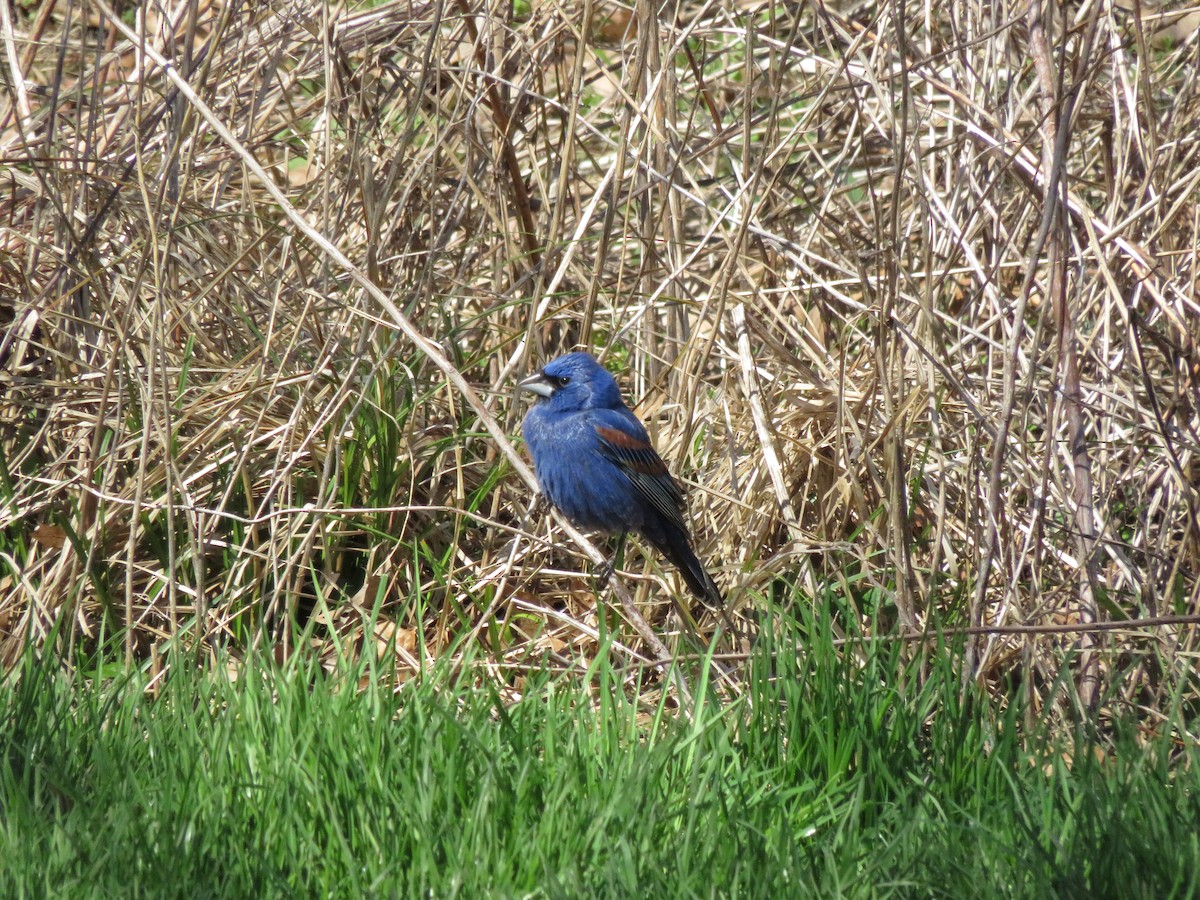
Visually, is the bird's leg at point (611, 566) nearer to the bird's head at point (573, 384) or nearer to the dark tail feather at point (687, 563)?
the dark tail feather at point (687, 563)

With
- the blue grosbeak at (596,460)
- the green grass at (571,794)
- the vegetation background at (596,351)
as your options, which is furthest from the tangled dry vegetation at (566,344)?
the green grass at (571,794)

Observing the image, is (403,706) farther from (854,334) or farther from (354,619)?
(854,334)

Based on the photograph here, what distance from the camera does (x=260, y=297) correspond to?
4.37 metres

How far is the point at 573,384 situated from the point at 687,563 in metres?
0.68

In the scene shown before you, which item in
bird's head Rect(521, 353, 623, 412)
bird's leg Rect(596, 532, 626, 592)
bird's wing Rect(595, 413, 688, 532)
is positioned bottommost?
bird's leg Rect(596, 532, 626, 592)

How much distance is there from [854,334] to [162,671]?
7.76ft

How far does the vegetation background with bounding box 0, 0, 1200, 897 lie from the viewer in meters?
3.34

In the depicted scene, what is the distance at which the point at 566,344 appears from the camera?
4812 mm

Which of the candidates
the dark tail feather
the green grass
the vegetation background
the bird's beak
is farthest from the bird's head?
the green grass

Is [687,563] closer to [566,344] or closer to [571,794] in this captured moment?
[566,344]

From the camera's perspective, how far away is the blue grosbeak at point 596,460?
4094 millimetres

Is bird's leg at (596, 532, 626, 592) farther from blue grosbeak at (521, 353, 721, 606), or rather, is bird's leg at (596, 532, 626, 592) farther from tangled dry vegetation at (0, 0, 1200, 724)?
blue grosbeak at (521, 353, 721, 606)

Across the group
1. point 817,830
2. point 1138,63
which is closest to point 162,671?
point 817,830

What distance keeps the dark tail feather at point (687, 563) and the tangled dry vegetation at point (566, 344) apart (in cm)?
11
